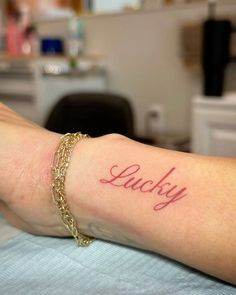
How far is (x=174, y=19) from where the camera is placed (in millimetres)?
1650

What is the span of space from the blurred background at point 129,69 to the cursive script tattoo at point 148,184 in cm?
76

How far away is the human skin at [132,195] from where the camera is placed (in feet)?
1.36

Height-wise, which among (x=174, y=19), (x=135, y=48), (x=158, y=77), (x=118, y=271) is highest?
(x=174, y=19)

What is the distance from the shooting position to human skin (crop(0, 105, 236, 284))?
0.41 m

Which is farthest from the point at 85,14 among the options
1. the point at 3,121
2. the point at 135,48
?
the point at 3,121

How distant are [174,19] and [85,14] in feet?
1.78

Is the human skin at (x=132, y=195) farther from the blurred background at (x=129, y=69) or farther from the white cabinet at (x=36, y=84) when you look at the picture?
the white cabinet at (x=36, y=84)

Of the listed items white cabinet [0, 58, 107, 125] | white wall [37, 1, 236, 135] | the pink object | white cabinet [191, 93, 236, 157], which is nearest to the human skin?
white cabinet [191, 93, 236, 157]

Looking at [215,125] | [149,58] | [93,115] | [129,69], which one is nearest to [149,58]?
[149,58]

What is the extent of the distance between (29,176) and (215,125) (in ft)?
2.61

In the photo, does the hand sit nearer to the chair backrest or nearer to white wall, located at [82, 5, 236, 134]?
the chair backrest

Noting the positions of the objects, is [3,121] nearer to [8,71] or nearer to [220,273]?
[220,273]

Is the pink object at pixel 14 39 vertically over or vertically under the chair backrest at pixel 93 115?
over

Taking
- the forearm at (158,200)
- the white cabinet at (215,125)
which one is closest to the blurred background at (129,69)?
the white cabinet at (215,125)
